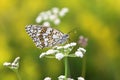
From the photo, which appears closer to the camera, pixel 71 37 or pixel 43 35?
pixel 43 35

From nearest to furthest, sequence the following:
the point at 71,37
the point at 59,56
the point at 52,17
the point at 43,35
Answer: the point at 59,56 < the point at 43,35 < the point at 52,17 < the point at 71,37

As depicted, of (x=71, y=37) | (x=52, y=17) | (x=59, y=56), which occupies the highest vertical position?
(x=71, y=37)

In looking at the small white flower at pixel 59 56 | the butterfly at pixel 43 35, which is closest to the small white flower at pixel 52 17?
the butterfly at pixel 43 35

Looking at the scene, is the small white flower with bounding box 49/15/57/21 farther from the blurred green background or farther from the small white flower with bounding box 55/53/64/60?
the small white flower with bounding box 55/53/64/60

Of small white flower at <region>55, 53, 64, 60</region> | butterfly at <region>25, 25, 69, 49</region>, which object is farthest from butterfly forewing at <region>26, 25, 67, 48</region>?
small white flower at <region>55, 53, 64, 60</region>

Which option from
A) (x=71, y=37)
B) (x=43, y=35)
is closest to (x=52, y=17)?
(x=43, y=35)

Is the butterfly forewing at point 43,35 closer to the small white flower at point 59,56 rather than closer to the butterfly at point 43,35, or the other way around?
the butterfly at point 43,35

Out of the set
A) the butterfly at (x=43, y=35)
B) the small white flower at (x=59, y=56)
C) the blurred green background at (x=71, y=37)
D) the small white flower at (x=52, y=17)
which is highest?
the blurred green background at (x=71, y=37)

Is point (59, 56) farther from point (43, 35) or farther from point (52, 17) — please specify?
point (52, 17)
